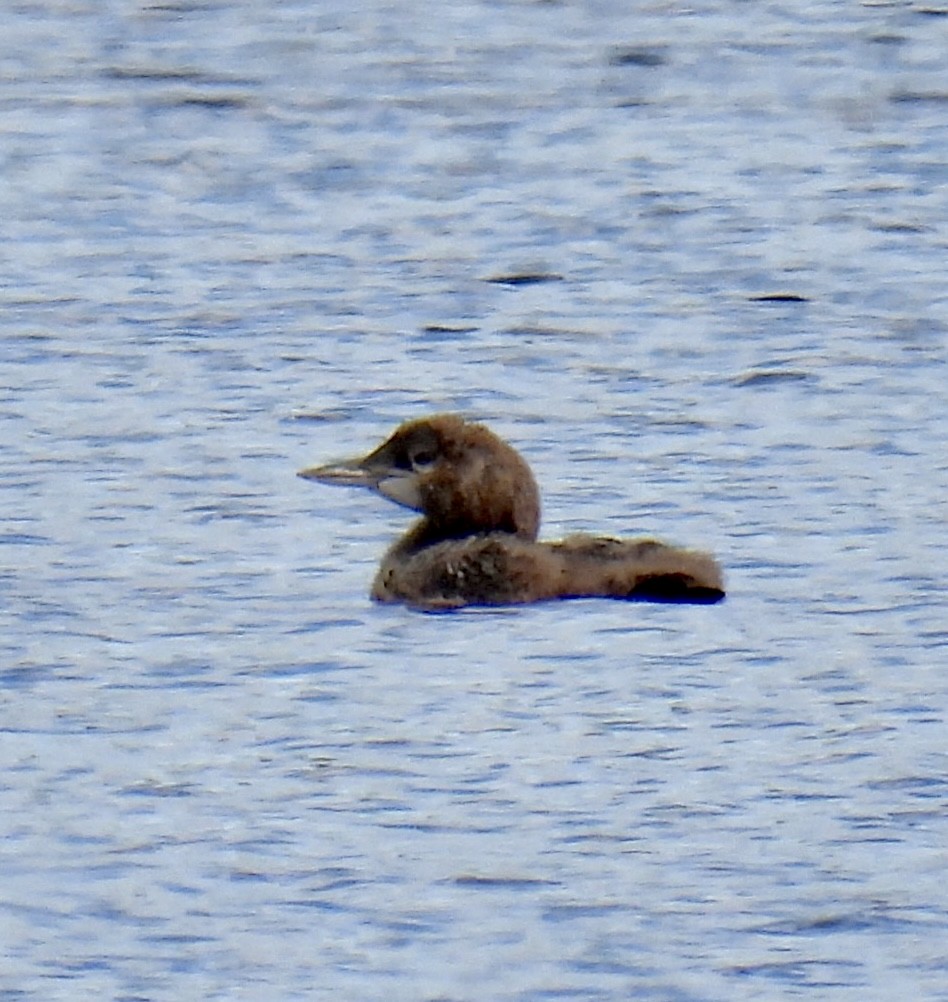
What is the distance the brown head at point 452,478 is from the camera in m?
8.43

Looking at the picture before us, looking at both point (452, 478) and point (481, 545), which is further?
point (452, 478)

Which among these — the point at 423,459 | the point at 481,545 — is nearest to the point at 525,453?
the point at 423,459

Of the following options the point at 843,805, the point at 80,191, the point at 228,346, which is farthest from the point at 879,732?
the point at 80,191

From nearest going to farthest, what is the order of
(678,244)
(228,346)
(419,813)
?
(419,813) < (228,346) < (678,244)

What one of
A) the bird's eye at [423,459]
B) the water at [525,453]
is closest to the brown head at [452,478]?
the bird's eye at [423,459]

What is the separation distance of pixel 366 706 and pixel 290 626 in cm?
61

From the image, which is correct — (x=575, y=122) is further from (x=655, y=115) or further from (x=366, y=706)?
(x=366, y=706)

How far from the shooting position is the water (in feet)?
19.9

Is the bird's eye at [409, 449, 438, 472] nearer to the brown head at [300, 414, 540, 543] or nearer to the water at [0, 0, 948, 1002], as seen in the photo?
the brown head at [300, 414, 540, 543]

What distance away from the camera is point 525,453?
367 inches

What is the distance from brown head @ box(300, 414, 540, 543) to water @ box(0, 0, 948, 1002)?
0.18m

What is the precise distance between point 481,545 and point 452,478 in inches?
10.9

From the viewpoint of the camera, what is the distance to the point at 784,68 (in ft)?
47.4

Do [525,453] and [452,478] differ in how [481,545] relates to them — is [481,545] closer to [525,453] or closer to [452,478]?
[452,478]
